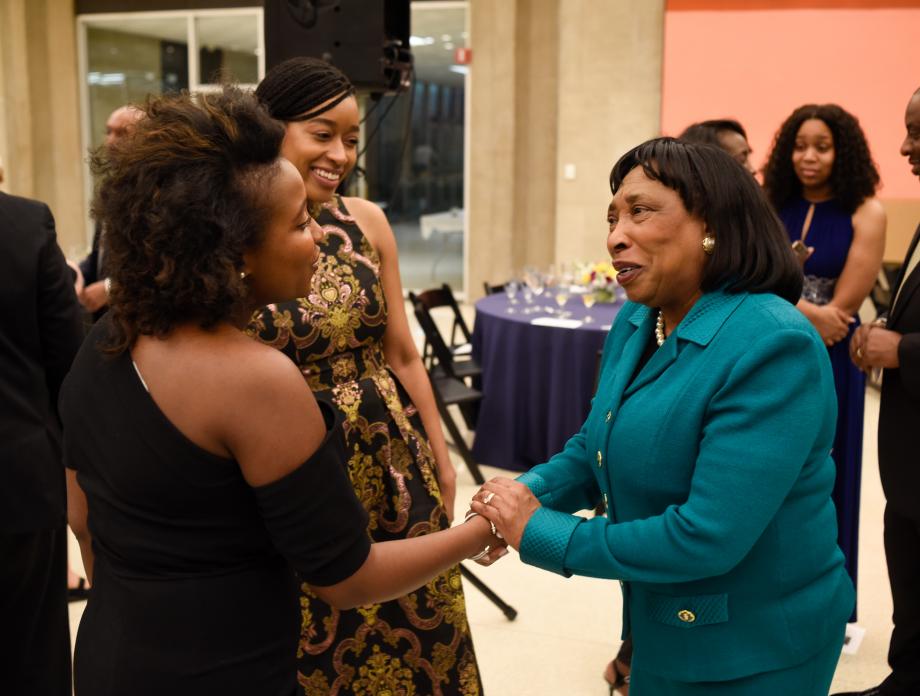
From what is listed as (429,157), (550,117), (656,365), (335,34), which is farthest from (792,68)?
(656,365)

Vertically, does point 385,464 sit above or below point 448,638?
above

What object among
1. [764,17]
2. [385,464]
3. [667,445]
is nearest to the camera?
[667,445]

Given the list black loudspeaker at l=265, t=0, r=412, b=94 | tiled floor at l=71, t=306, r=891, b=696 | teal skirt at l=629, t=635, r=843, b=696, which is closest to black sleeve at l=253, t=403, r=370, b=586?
teal skirt at l=629, t=635, r=843, b=696

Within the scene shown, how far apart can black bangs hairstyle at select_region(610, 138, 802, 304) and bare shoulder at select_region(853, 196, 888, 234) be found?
2026 mm

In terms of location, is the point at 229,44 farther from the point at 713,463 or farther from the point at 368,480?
the point at 713,463

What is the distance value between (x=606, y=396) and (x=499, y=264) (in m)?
9.34

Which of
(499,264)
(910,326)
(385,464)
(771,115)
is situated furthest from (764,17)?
(385,464)

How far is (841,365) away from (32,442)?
102 inches

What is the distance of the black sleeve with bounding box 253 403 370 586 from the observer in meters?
1.27

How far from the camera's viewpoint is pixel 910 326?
2.61 metres

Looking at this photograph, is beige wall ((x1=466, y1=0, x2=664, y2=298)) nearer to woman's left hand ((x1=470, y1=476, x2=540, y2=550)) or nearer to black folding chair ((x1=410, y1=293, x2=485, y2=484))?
black folding chair ((x1=410, y1=293, x2=485, y2=484))

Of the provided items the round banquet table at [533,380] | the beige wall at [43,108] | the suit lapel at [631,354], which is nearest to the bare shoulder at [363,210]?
the suit lapel at [631,354]

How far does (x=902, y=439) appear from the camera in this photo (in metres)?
2.54

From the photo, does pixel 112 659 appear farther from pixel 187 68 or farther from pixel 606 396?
pixel 187 68
